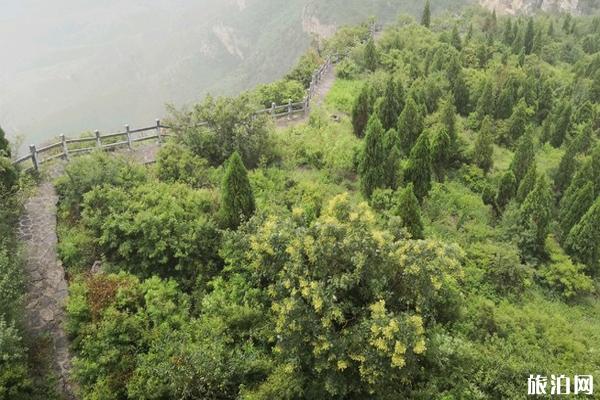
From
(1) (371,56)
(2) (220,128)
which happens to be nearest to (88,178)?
(2) (220,128)

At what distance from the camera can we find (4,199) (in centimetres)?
1221

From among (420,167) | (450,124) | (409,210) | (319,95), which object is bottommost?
(409,210)

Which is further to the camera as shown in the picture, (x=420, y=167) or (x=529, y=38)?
(x=529, y=38)

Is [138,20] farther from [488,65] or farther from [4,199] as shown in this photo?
[4,199]

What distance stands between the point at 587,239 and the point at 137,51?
442 ft

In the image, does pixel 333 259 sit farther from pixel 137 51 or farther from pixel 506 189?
pixel 137 51

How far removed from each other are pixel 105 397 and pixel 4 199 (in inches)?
255

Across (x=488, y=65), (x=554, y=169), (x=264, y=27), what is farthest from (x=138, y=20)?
(x=554, y=169)

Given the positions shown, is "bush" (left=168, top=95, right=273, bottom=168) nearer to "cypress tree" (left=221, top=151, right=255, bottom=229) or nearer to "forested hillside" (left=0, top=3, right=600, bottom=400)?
"forested hillside" (left=0, top=3, right=600, bottom=400)

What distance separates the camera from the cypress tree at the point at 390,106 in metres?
19.8

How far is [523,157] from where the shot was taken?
17.2 meters

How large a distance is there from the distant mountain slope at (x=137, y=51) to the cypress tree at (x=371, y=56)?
35.6 metres

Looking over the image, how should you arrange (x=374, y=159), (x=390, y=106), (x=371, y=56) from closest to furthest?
(x=374, y=159), (x=390, y=106), (x=371, y=56)

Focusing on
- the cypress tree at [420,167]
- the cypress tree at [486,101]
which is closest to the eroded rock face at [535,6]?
the cypress tree at [486,101]
